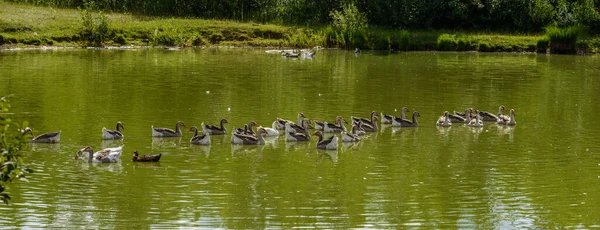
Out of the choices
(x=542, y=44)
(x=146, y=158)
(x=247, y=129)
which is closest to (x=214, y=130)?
(x=247, y=129)

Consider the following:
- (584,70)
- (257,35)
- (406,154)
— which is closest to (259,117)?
(406,154)

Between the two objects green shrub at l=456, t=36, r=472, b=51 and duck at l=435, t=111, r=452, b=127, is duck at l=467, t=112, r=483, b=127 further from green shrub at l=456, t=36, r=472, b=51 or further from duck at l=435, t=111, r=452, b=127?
green shrub at l=456, t=36, r=472, b=51

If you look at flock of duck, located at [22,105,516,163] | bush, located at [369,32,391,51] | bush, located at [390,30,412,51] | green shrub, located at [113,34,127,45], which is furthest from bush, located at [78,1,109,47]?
flock of duck, located at [22,105,516,163]

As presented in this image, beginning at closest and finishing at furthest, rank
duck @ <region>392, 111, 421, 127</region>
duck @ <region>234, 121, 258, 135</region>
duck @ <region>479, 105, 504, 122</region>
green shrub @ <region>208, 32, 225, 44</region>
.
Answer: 1. duck @ <region>234, 121, 258, 135</region>
2. duck @ <region>392, 111, 421, 127</region>
3. duck @ <region>479, 105, 504, 122</region>
4. green shrub @ <region>208, 32, 225, 44</region>

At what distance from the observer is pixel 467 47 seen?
65250 mm

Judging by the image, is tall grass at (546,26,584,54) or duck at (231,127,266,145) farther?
tall grass at (546,26,584,54)

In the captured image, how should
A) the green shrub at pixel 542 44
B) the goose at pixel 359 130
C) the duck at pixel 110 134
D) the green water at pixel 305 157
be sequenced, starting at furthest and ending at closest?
the green shrub at pixel 542 44
the goose at pixel 359 130
the duck at pixel 110 134
the green water at pixel 305 157

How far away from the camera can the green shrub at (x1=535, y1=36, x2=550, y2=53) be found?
210 feet

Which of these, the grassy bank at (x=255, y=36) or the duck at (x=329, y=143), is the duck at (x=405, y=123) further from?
the grassy bank at (x=255, y=36)

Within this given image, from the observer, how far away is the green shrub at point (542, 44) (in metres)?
64.0

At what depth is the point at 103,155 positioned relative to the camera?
2378cm

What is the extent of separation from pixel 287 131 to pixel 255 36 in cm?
3778

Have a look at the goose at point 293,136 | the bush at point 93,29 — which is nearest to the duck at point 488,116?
the goose at point 293,136

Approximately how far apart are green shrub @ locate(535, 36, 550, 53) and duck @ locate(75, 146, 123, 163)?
1762 inches
